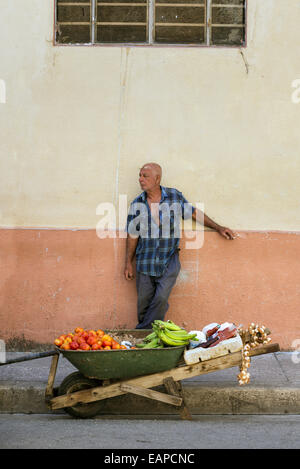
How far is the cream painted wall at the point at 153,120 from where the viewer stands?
7395mm

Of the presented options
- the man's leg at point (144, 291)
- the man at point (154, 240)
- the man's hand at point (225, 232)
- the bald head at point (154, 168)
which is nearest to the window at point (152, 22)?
the bald head at point (154, 168)

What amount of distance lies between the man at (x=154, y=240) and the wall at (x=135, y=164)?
0.71ft

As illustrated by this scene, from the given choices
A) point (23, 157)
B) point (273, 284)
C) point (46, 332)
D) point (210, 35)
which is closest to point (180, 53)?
point (210, 35)

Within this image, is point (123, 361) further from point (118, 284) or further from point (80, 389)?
point (118, 284)

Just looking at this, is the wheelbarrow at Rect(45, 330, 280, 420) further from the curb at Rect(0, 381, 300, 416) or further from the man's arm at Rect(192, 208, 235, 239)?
the man's arm at Rect(192, 208, 235, 239)

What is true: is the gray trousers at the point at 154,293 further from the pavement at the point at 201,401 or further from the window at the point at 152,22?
the window at the point at 152,22

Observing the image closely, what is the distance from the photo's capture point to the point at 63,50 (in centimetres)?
745

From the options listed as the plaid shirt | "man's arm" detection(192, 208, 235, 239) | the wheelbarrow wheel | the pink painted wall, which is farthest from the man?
the wheelbarrow wheel

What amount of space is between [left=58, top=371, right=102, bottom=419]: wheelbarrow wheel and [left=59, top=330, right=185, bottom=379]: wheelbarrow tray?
0.11 metres

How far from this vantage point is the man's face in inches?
281

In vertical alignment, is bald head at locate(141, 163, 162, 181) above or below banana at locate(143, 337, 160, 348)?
above

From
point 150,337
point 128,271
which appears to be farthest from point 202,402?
point 128,271

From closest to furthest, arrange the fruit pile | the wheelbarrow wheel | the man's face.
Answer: the fruit pile, the wheelbarrow wheel, the man's face

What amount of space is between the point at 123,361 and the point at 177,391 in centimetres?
49
